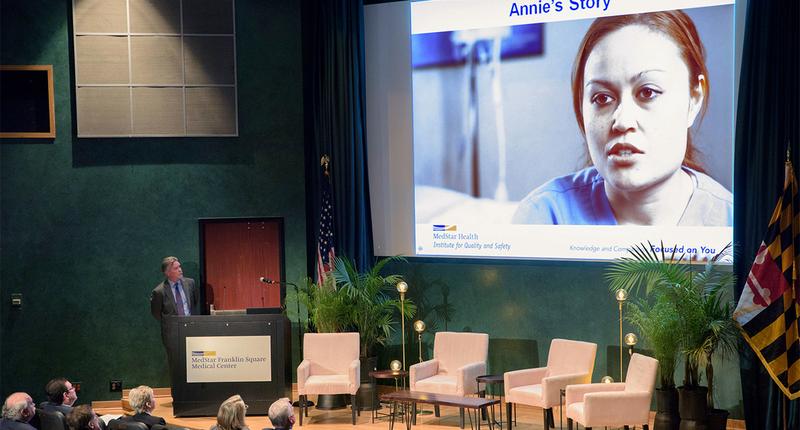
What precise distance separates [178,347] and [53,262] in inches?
72.5

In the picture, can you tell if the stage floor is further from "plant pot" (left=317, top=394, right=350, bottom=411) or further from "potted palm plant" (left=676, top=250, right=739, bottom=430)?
"potted palm plant" (left=676, top=250, right=739, bottom=430)

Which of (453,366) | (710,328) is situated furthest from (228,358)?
(710,328)

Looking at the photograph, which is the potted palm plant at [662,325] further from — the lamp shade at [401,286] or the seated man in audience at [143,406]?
the seated man in audience at [143,406]

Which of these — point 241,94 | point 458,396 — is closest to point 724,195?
point 458,396

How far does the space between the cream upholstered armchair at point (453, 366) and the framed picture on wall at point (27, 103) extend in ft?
14.3

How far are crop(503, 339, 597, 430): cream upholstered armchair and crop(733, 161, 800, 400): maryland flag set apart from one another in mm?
1390

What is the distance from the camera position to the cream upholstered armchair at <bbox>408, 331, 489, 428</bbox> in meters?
8.77

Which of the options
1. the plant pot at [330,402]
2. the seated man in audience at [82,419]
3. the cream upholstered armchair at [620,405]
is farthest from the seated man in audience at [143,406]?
the plant pot at [330,402]

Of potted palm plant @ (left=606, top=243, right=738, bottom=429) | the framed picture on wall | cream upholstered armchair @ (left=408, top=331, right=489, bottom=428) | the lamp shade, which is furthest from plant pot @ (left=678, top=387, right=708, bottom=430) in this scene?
the framed picture on wall

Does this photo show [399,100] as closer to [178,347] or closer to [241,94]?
[241,94]

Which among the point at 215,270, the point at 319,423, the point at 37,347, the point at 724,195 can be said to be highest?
the point at 724,195

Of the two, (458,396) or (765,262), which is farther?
(458,396)

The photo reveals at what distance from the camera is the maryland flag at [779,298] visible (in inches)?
298

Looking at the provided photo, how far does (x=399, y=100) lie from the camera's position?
997cm
